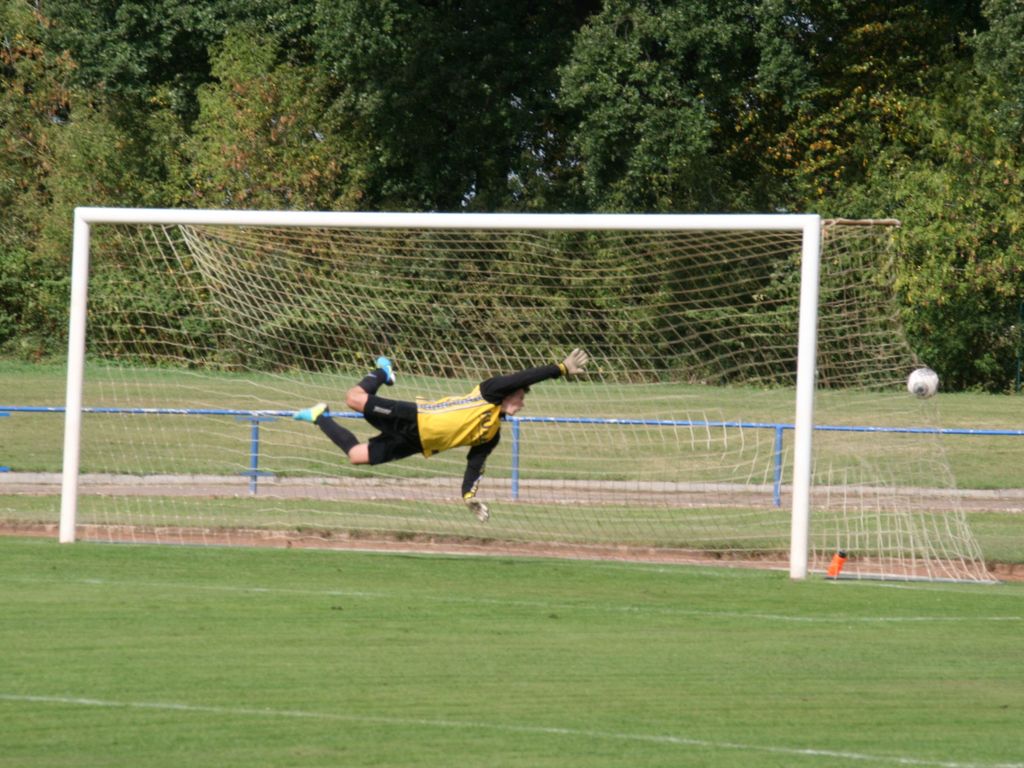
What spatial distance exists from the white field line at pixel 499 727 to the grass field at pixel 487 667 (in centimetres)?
2

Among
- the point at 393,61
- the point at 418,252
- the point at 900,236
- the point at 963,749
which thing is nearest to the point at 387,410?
the point at 418,252

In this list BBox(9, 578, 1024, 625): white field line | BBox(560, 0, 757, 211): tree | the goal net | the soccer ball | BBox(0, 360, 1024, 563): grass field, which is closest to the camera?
BBox(9, 578, 1024, 625): white field line

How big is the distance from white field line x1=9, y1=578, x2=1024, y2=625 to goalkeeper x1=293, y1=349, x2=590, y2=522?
162 cm

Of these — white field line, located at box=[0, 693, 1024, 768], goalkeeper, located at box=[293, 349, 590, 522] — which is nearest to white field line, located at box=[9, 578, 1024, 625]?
goalkeeper, located at box=[293, 349, 590, 522]

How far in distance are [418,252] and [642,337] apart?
273cm

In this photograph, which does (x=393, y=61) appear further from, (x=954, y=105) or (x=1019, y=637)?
(x=1019, y=637)

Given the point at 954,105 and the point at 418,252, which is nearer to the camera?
the point at 418,252

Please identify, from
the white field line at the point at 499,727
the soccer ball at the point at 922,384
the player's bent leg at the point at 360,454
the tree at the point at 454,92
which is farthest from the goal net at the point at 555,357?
the tree at the point at 454,92

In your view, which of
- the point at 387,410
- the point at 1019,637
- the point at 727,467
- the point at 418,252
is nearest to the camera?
the point at 1019,637

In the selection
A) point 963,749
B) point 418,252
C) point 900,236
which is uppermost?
point 900,236

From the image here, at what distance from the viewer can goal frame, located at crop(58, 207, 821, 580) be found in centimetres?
1303

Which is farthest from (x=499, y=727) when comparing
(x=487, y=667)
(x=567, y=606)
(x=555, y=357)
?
(x=555, y=357)

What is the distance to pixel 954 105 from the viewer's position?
36438 millimetres

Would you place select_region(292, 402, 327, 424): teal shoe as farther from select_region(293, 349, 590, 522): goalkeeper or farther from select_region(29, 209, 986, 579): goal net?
select_region(29, 209, 986, 579): goal net
